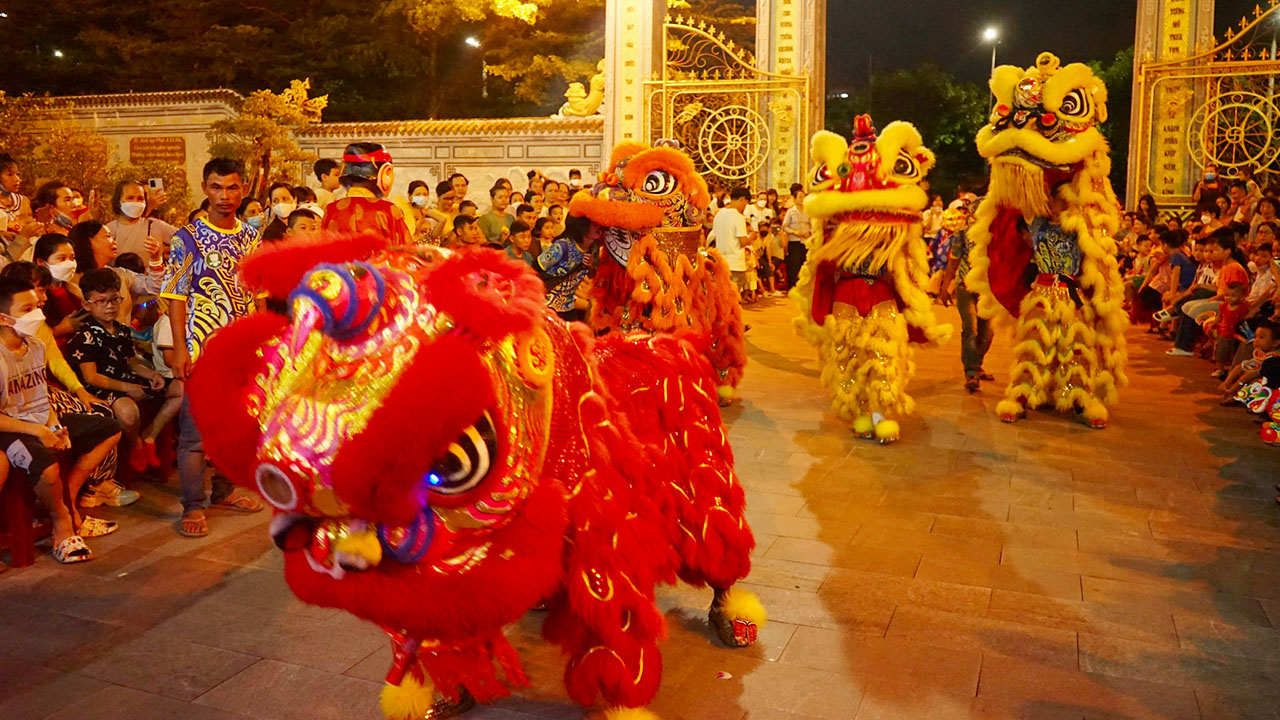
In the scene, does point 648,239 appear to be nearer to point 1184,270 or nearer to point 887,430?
point 887,430

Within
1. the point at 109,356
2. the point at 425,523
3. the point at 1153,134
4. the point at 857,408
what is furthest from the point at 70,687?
the point at 1153,134

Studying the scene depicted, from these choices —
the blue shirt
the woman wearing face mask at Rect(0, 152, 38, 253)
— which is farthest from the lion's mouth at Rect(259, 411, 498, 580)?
the blue shirt

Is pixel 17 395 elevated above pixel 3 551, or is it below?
above

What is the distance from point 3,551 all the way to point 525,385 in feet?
11.5

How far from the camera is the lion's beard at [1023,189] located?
6348 millimetres

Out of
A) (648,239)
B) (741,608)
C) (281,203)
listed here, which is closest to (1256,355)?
(648,239)

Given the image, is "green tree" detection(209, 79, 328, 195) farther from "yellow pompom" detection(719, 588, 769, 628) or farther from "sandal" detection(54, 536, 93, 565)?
"yellow pompom" detection(719, 588, 769, 628)

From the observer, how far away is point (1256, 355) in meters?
6.87

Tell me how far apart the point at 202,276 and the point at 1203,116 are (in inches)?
521

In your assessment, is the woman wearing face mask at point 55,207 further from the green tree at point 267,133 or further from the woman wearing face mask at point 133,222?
the green tree at point 267,133

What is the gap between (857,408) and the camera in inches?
252

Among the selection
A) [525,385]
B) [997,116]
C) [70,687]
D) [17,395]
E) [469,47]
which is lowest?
[70,687]

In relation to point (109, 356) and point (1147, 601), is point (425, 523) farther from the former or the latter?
point (109, 356)

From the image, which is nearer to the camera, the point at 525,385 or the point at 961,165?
the point at 525,385
